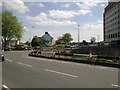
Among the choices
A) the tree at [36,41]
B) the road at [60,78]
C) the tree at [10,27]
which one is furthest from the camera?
the tree at [36,41]

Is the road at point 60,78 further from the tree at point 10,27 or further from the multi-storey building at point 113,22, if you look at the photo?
the multi-storey building at point 113,22

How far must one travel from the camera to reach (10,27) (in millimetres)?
103188

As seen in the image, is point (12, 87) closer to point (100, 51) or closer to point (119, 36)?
point (100, 51)

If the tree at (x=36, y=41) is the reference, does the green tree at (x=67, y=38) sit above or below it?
above

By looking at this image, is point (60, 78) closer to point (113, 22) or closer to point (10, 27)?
point (10, 27)

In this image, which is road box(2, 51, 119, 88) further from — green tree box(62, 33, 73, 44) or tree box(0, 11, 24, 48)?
green tree box(62, 33, 73, 44)

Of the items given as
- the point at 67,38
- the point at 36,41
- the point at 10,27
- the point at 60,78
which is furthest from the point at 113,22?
the point at 60,78

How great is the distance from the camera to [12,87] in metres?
11.9

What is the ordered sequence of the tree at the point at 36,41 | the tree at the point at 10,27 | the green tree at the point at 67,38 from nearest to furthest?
the tree at the point at 10,27, the tree at the point at 36,41, the green tree at the point at 67,38

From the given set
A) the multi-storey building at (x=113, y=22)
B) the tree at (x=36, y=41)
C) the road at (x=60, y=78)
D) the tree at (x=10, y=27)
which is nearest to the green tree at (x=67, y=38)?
the multi-storey building at (x=113, y=22)

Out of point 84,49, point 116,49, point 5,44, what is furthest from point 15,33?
point 116,49

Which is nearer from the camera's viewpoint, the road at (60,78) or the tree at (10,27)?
the road at (60,78)

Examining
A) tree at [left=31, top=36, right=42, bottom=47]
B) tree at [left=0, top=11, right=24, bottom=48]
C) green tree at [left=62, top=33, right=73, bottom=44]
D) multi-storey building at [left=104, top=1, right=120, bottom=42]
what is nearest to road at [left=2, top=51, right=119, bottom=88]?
tree at [left=0, top=11, right=24, bottom=48]

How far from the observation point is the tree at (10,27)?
103 meters
